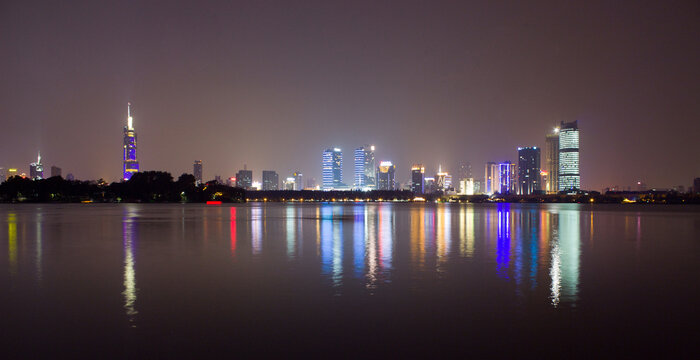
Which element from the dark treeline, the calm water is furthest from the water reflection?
the dark treeline

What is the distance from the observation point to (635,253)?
2448 centimetres

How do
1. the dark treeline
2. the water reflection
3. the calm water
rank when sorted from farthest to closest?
the dark treeline → the water reflection → the calm water

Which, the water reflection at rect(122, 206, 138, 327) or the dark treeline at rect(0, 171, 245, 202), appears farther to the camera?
the dark treeline at rect(0, 171, 245, 202)

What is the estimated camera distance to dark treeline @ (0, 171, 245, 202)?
157750 mm

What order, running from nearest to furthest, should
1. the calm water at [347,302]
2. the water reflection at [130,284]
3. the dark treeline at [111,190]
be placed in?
1. the calm water at [347,302]
2. the water reflection at [130,284]
3. the dark treeline at [111,190]

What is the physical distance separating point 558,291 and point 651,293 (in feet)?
8.75

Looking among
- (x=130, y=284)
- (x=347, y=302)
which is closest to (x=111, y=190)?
(x=130, y=284)

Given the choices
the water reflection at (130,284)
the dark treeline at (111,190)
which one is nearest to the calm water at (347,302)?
the water reflection at (130,284)

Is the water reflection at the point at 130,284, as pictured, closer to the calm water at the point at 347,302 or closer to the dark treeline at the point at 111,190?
the calm water at the point at 347,302

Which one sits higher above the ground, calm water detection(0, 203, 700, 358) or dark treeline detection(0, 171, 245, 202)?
dark treeline detection(0, 171, 245, 202)

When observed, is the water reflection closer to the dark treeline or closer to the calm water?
the calm water

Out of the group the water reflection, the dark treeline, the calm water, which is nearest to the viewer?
the calm water

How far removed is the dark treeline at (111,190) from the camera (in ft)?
518

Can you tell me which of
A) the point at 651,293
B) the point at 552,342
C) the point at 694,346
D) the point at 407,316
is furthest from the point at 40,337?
the point at 651,293
